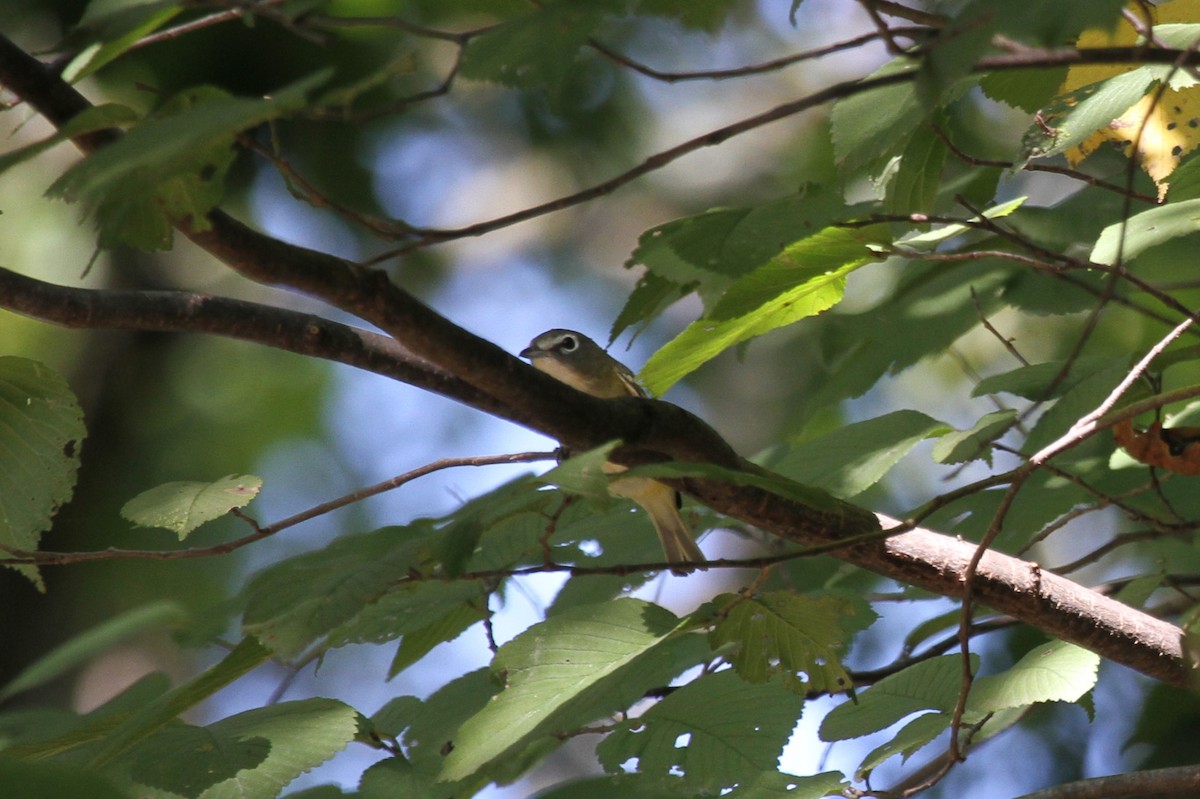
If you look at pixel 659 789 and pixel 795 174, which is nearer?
pixel 659 789

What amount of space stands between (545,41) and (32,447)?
3.58ft

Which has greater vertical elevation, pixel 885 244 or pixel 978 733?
pixel 885 244

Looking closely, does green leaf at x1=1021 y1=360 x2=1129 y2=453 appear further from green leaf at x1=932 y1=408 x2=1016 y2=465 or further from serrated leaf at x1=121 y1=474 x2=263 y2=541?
serrated leaf at x1=121 y1=474 x2=263 y2=541

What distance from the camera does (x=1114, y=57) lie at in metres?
0.92

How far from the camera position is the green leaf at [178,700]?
145 centimetres

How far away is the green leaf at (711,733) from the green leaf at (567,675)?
0.06 meters

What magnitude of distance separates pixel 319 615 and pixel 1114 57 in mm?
903

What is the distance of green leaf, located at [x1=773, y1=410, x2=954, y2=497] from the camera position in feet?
6.55

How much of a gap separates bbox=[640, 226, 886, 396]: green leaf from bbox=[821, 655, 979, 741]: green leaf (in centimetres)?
59

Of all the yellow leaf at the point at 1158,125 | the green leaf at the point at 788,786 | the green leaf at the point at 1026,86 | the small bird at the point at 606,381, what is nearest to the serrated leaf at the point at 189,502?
the green leaf at the point at 788,786

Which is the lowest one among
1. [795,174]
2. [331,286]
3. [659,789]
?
[659,789]

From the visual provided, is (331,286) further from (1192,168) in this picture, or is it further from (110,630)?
(1192,168)

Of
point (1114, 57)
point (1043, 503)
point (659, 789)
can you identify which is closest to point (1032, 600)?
point (1043, 503)

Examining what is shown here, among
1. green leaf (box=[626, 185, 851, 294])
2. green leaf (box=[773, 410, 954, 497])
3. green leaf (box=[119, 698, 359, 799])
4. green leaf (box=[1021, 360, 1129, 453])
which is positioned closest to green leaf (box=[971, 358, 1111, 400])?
green leaf (box=[1021, 360, 1129, 453])
